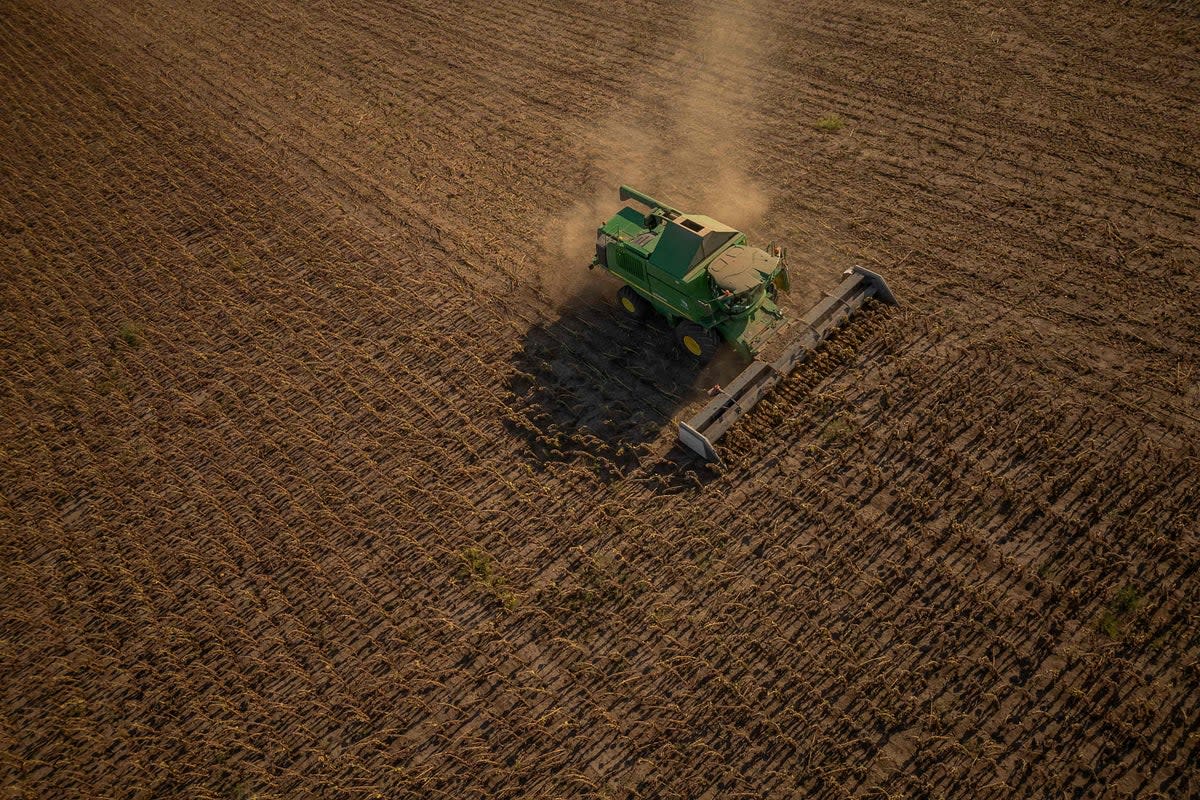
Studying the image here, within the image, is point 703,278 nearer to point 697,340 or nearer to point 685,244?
point 685,244

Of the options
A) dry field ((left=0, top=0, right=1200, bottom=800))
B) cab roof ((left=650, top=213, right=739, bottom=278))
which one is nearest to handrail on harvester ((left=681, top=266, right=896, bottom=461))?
dry field ((left=0, top=0, right=1200, bottom=800))

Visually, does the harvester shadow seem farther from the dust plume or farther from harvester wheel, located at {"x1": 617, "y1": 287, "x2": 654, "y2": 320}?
the dust plume

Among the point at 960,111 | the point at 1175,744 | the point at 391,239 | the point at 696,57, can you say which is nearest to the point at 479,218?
the point at 391,239

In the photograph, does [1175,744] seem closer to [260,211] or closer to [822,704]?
[822,704]

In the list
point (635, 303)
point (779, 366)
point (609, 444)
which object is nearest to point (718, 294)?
point (779, 366)

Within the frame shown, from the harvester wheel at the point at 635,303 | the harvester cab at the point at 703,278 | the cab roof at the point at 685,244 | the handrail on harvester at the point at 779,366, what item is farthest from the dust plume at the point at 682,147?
the handrail on harvester at the point at 779,366

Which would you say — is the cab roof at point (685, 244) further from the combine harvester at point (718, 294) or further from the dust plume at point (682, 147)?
the dust plume at point (682, 147)
